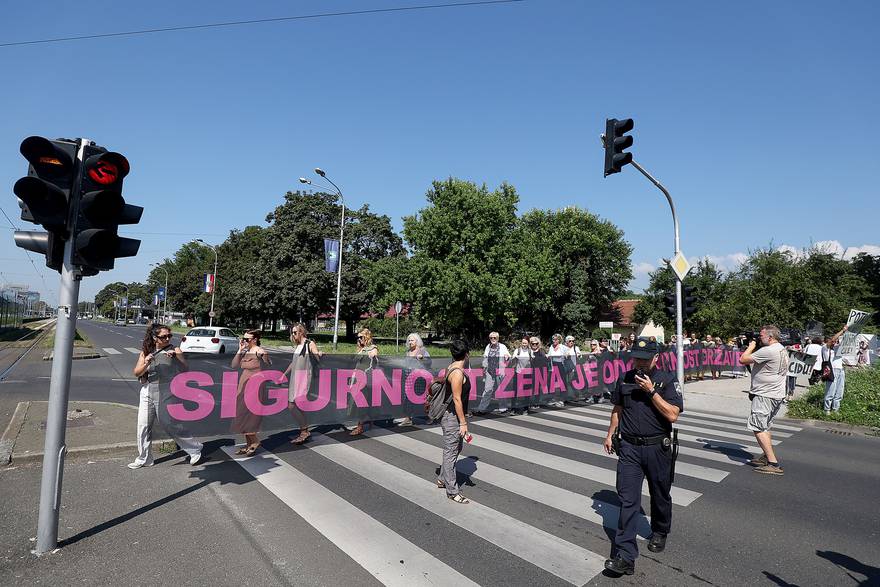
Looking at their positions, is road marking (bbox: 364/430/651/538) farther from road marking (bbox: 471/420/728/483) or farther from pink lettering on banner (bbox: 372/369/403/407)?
road marking (bbox: 471/420/728/483)

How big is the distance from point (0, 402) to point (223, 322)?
59.1m

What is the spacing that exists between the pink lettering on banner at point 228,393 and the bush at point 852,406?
12.6m

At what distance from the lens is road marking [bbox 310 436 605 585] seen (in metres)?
3.81

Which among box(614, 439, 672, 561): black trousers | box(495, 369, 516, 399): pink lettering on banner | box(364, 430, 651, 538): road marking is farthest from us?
box(495, 369, 516, 399): pink lettering on banner

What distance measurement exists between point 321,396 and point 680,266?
10611 mm

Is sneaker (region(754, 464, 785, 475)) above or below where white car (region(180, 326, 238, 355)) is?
below

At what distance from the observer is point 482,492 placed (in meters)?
5.46

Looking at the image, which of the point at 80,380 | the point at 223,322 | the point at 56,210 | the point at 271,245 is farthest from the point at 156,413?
the point at 223,322

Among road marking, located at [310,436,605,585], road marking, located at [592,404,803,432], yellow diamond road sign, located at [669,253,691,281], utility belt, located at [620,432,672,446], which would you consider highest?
yellow diamond road sign, located at [669,253,691,281]

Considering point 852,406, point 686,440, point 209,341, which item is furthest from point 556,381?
point 209,341

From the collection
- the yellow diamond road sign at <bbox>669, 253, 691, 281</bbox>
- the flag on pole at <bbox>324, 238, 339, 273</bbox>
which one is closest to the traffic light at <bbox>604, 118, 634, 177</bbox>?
the yellow diamond road sign at <bbox>669, 253, 691, 281</bbox>

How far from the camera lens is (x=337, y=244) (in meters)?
30.7

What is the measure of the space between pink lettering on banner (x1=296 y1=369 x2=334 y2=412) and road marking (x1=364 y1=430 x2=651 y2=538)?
5.02 feet

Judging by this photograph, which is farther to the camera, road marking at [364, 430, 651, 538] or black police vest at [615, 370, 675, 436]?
road marking at [364, 430, 651, 538]
